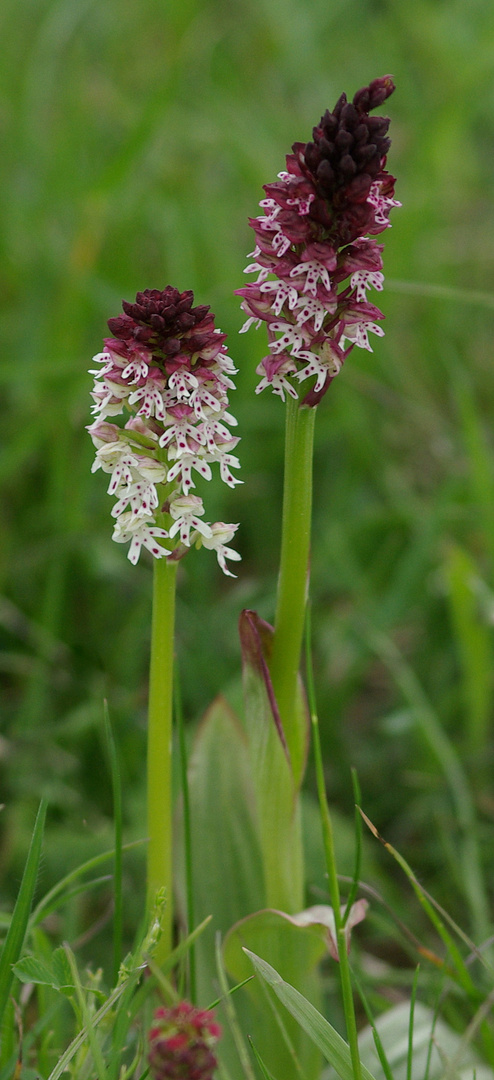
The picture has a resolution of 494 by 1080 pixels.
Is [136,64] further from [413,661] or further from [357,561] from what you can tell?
[413,661]

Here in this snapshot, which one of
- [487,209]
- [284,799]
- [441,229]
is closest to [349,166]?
[284,799]

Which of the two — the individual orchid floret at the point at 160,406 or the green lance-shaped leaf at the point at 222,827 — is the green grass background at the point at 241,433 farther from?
the individual orchid floret at the point at 160,406

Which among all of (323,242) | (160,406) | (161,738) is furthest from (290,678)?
(323,242)

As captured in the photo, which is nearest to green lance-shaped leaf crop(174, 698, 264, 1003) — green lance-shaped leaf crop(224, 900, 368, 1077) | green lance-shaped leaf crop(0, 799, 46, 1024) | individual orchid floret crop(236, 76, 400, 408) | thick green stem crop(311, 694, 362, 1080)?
green lance-shaped leaf crop(224, 900, 368, 1077)

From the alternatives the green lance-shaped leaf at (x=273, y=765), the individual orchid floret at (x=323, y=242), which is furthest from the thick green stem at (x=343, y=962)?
the individual orchid floret at (x=323, y=242)

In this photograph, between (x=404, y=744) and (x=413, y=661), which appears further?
(x=413, y=661)
